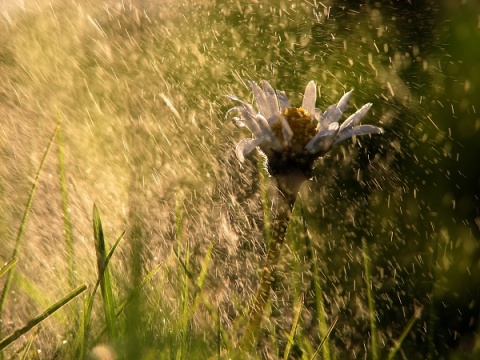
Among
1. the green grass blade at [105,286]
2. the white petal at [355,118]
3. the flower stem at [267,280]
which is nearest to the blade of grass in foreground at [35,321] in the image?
the green grass blade at [105,286]

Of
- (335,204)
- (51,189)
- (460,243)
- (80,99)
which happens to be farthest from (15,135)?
(460,243)

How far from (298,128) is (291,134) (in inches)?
1.0

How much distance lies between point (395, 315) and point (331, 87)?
630mm

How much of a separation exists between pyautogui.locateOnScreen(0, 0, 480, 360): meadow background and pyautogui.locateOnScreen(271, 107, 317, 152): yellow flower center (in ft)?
0.46

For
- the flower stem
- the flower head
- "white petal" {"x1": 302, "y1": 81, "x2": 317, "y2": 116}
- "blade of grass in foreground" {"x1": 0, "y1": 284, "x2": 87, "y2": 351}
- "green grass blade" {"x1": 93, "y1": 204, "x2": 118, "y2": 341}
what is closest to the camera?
"blade of grass in foreground" {"x1": 0, "y1": 284, "x2": 87, "y2": 351}

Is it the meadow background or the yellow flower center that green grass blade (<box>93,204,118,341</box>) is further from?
the yellow flower center

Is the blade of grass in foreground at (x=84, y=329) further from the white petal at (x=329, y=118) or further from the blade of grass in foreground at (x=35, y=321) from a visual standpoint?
the white petal at (x=329, y=118)

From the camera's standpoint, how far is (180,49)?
2.71 metres

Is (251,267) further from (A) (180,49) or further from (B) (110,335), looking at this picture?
(A) (180,49)

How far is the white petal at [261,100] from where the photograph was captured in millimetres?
956

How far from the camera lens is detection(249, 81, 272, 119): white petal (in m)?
0.96

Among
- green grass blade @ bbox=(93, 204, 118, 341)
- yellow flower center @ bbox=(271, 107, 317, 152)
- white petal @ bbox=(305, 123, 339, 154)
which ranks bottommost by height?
white petal @ bbox=(305, 123, 339, 154)

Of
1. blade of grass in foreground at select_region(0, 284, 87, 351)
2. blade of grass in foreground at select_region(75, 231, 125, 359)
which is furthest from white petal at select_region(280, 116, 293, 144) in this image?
blade of grass in foreground at select_region(0, 284, 87, 351)

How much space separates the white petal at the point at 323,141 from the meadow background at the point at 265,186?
14 cm
